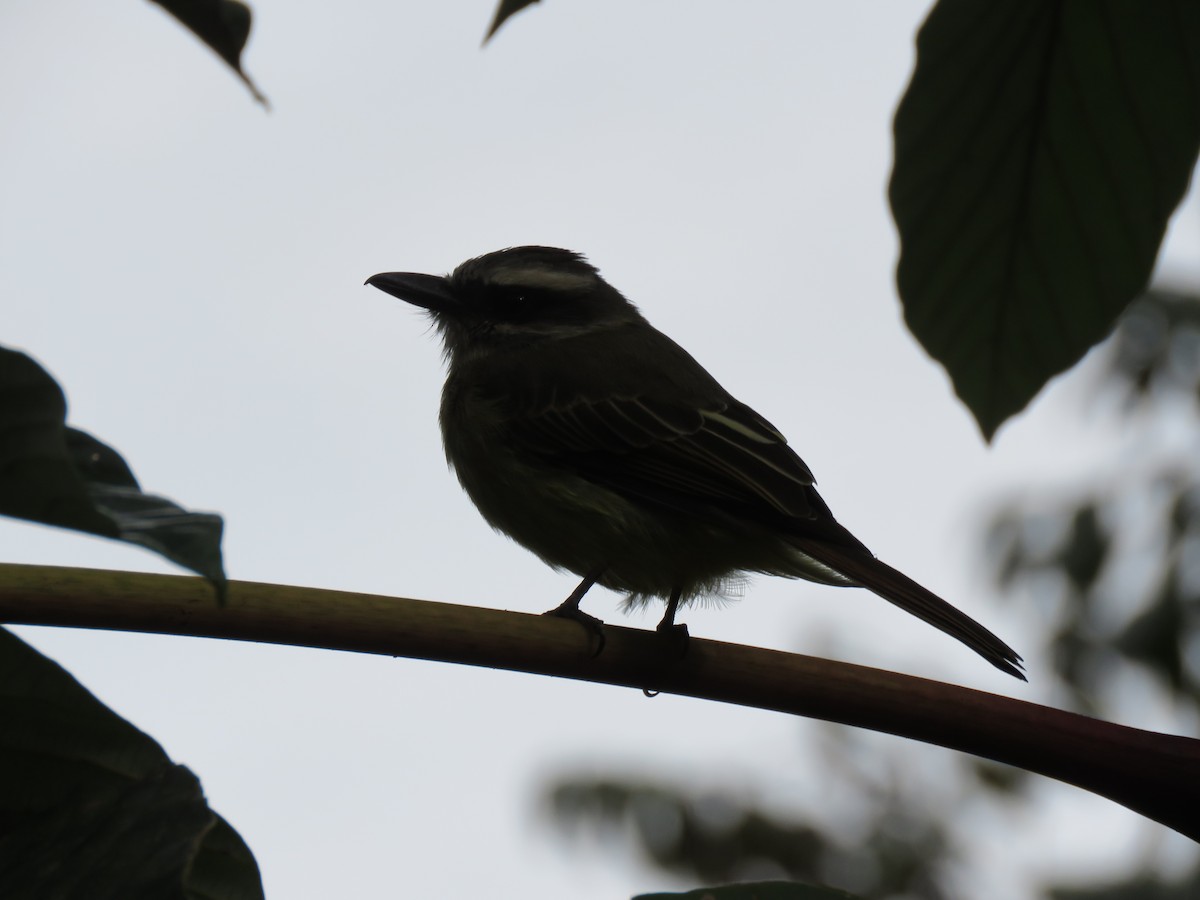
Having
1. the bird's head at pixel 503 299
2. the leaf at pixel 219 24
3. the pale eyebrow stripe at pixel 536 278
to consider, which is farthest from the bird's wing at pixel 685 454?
the leaf at pixel 219 24

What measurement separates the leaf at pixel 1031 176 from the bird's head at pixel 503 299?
2.57 m

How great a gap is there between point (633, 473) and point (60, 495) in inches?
92.1

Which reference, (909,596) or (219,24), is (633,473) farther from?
(219,24)

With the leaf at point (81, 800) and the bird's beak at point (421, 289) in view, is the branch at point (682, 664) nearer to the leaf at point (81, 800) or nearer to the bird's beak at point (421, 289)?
the leaf at point (81, 800)

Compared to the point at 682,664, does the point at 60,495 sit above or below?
above

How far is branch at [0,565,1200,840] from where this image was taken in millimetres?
1397

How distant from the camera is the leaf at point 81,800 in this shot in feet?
4.35

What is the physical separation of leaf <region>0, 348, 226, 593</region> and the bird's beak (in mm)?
2905

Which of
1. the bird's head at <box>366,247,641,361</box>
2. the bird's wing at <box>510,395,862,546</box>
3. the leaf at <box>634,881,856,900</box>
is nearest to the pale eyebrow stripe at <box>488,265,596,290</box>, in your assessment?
the bird's head at <box>366,247,641,361</box>

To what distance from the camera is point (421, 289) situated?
13.9 ft

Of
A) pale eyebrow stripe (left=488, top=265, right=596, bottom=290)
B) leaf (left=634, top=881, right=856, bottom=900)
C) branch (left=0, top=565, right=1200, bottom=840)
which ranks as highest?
pale eyebrow stripe (left=488, top=265, right=596, bottom=290)

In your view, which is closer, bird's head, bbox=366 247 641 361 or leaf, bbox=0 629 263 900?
leaf, bbox=0 629 263 900

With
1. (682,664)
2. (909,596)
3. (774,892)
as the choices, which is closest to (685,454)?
(909,596)

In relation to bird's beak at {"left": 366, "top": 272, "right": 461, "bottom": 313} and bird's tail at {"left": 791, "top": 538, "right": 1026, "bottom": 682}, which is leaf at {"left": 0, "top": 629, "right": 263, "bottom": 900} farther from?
bird's beak at {"left": 366, "top": 272, "right": 461, "bottom": 313}
